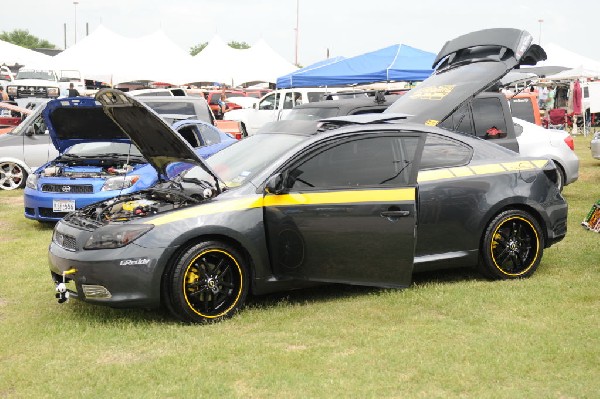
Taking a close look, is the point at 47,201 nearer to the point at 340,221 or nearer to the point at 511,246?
the point at 340,221

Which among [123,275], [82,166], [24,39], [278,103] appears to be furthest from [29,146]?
[24,39]

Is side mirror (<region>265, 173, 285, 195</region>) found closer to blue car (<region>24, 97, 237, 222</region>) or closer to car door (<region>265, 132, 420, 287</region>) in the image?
car door (<region>265, 132, 420, 287</region>)

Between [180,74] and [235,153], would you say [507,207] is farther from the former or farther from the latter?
[180,74]

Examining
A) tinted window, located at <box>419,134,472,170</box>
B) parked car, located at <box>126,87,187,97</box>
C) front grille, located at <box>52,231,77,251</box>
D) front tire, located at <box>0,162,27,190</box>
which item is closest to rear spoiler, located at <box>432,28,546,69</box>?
tinted window, located at <box>419,134,472,170</box>

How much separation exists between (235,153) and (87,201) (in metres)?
3.58

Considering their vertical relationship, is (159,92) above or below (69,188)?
above

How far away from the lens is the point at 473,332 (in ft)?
18.0

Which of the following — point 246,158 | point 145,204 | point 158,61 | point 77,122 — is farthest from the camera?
point 158,61

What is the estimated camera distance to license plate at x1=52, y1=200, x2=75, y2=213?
9.98 m

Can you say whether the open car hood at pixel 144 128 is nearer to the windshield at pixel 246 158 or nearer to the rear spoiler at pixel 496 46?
the windshield at pixel 246 158

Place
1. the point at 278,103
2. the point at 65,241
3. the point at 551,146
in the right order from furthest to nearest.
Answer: the point at 278,103 < the point at 551,146 < the point at 65,241

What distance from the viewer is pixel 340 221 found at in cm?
609

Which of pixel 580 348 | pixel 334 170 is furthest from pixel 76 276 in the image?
pixel 580 348

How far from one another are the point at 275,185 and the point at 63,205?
495 centimetres
